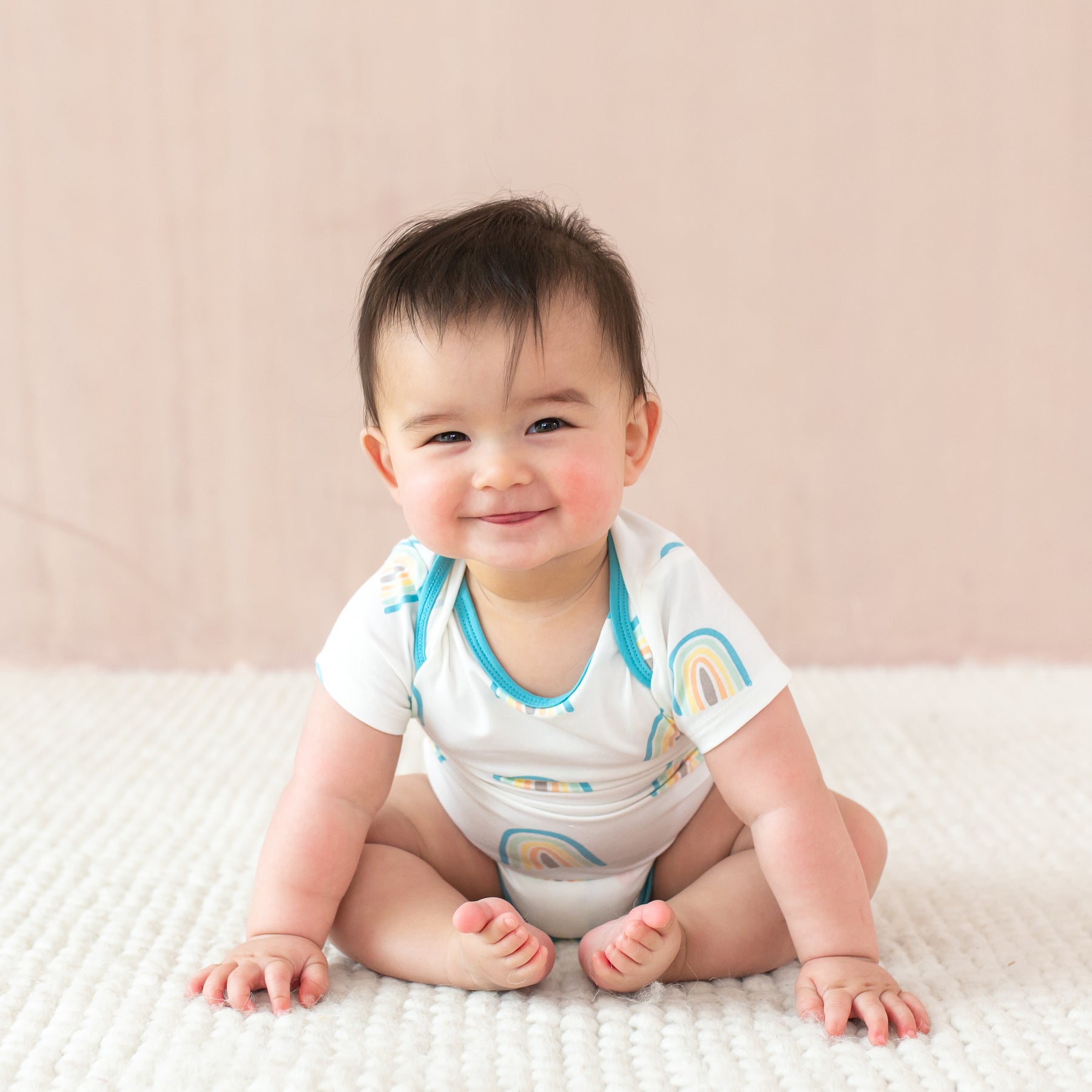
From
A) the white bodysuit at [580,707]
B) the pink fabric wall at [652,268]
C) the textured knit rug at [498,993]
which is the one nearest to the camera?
the textured knit rug at [498,993]

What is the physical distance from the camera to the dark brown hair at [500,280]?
0.72m

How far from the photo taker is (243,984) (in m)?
0.73

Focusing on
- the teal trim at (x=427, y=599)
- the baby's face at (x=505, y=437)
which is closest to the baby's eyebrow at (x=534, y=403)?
the baby's face at (x=505, y=437)

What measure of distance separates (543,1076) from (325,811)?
221 mm

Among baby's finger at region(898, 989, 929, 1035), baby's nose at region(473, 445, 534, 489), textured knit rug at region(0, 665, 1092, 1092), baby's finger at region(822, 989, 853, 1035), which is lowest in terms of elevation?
textured knit rug at region(0, 665, 1092, 1092)

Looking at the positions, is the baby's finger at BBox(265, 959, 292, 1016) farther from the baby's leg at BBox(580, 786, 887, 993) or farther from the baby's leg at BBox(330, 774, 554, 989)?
the baby's leg at BBox(580, 786, 887, 993)

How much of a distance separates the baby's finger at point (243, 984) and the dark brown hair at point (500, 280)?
1.11 ft

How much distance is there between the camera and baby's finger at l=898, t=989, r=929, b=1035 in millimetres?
700

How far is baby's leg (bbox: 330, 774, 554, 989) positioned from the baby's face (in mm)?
215

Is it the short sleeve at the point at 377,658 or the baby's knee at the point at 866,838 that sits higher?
the short sleeve at the point at 377,658

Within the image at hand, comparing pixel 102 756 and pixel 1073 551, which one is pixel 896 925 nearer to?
pixel 102 756

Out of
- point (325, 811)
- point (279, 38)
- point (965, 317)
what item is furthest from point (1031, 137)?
point (325, 811)

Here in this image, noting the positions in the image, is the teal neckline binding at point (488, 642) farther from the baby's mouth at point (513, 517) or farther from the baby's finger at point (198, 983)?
the baby's finger at point (198, 983)

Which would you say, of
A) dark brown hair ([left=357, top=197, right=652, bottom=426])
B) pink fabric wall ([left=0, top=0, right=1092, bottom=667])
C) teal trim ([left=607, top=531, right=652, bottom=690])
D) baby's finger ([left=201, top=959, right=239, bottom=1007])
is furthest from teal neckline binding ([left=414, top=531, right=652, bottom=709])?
pink fabric wall ([left=0, top=0, right=1092, bottom=667])
